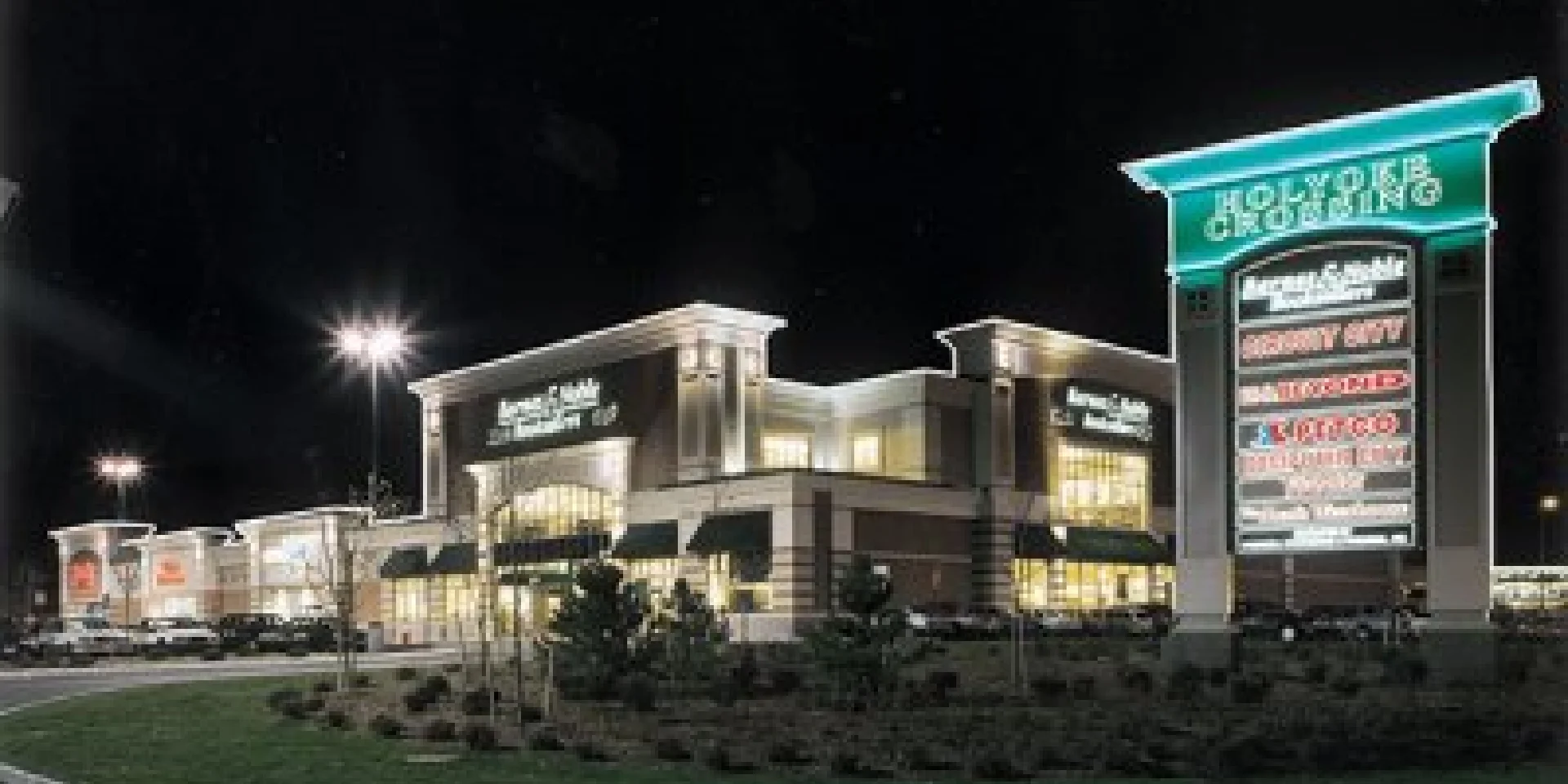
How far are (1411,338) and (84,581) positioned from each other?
124m

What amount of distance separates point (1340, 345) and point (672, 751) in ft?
59.0

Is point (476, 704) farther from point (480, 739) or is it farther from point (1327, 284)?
point (1327, 284)

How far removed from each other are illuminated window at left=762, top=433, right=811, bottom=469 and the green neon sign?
4230cm

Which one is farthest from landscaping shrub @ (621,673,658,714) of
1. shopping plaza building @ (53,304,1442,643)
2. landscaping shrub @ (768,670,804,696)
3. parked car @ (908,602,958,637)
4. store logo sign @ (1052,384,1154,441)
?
store logo sign @ (1052,384,1154,441)

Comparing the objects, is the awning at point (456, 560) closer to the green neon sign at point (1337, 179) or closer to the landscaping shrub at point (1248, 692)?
the green neon sign at point (1337, 179)

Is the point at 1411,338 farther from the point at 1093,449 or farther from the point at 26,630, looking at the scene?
the point at 26,630

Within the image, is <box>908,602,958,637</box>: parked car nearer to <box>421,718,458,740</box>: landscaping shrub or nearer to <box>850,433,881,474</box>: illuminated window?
<box>850,433,881,474</box>: illuminated window

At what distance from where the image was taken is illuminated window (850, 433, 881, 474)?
76.1 metres

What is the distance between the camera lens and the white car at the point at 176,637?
6488cm

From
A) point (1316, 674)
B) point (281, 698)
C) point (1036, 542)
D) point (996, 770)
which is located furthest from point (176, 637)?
point (996, 770)

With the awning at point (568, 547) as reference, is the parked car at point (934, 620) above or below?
below

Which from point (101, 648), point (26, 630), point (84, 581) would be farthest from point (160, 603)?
point (101, 648)

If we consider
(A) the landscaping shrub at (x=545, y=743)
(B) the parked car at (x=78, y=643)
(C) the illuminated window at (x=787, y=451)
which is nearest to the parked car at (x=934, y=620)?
(C) the illuminated window at (x=787, y=451)

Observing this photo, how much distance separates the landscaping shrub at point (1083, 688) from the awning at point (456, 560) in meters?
53.1
